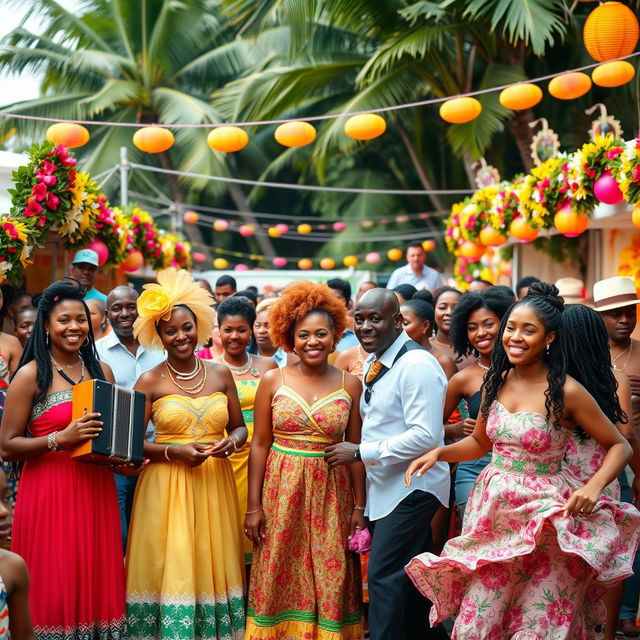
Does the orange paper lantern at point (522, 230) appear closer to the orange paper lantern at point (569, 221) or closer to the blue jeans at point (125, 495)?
the orange paper lantern at point (569, 221)

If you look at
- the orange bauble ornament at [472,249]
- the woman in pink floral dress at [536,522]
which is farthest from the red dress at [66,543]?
the orange bauble ornament at [472,249]

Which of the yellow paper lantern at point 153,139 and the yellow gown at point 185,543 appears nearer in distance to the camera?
the yellow gown at point 185,543

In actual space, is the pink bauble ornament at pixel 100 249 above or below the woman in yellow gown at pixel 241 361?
above

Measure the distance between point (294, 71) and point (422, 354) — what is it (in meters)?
14.5

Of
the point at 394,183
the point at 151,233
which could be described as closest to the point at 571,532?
the point at 151,233

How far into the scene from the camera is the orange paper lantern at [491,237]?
547 inches

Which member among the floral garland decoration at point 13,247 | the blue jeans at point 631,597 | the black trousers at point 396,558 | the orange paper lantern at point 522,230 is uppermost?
the orange paper lantern at point 522,230

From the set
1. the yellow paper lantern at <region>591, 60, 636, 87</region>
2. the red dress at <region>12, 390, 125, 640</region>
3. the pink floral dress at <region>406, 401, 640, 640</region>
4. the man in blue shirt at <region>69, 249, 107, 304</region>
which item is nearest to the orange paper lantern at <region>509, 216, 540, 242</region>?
the yellow paper lantern at <region>591, 60, 636, 87</region>

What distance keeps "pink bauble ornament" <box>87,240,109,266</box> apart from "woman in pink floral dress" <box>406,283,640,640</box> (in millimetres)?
7053

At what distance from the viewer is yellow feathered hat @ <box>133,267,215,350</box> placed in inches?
238

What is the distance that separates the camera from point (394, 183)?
28.7m

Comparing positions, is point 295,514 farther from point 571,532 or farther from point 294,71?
point 294,71

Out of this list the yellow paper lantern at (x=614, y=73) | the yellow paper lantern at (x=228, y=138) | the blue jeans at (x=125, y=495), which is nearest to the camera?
the blue jeans at (x=125, y=495)

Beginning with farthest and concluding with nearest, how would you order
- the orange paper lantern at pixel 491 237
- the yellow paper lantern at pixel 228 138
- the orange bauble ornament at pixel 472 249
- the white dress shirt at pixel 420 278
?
the orange bauble ornament at pixel 472 249
the orange paper lantern at pixel 491 237
the white dress shirt at pixel 420 278
the yellow paper lantern at pixel 228 138
